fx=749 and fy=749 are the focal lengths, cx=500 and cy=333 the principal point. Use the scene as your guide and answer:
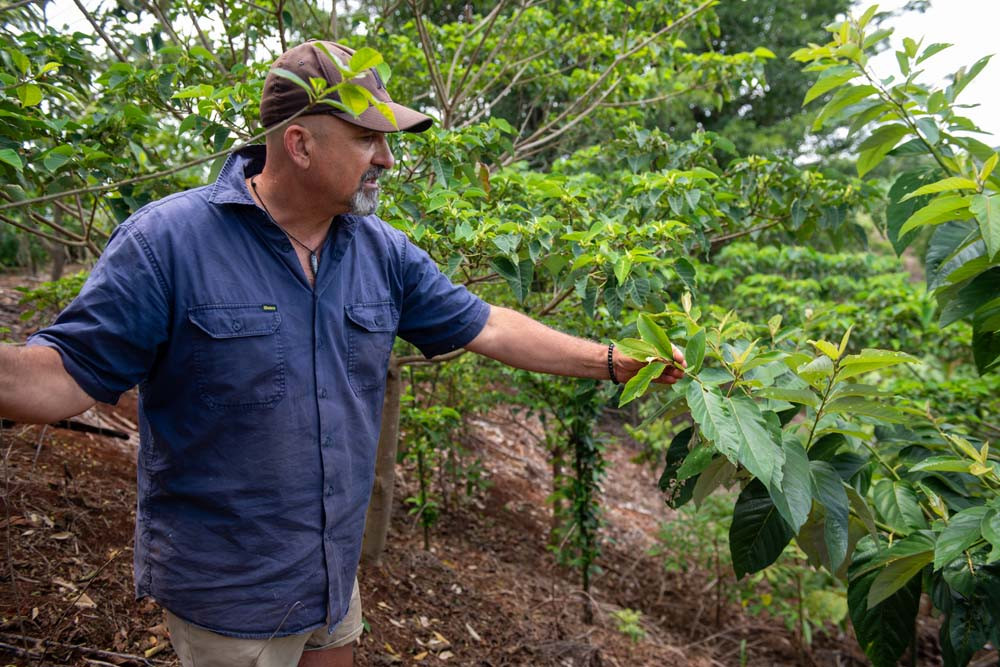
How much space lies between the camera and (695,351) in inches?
70.9

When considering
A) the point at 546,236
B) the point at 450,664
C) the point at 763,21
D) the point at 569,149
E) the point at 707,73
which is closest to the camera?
the point at 546,236

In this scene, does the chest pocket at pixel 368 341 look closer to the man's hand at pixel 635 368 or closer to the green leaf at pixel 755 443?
the man's hand at pixel 635 368

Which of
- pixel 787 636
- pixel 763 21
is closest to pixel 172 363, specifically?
pixel 787 636

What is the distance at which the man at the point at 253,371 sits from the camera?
5.65 feet

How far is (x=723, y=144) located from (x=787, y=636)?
3.68 m

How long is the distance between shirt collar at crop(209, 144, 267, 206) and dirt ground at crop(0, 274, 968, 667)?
1113 millimetres

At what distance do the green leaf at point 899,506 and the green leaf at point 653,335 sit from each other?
2.64ft

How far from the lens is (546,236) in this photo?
2684 mm

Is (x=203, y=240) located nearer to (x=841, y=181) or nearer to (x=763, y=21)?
(x=841, y=181)

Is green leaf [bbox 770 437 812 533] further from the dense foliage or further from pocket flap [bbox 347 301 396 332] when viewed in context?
pocket flap [bbox 347 301 396 332]

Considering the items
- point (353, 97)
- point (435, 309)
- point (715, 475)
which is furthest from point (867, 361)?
point (353, 97)

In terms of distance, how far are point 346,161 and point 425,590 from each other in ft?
8.90

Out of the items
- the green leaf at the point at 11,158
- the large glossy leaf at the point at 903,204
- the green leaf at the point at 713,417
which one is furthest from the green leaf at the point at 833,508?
the green leaf at the point at 11,158

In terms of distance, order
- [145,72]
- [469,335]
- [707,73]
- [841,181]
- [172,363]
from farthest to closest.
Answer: [707,73]
[841,181]
[145,72]
[469,335]
[172,363]
